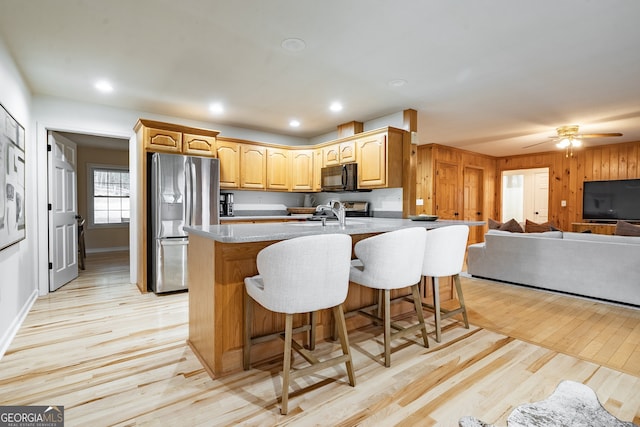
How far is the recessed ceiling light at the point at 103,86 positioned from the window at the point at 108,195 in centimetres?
419

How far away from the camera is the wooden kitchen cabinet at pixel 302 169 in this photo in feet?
18.0

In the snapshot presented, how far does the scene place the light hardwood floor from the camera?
1693 mm

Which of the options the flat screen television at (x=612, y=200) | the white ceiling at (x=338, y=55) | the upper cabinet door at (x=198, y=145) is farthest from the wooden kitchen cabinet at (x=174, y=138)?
the flat screen television at (x=612, y=200)

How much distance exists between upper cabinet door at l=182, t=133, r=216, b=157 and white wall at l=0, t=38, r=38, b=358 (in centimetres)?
159

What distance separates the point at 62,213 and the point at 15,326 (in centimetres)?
192

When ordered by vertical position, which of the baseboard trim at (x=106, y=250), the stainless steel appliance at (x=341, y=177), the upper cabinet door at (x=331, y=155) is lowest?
the baseboard trim at (x=106, y=250)

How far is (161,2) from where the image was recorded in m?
2.04

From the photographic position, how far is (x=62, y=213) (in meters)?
4.19

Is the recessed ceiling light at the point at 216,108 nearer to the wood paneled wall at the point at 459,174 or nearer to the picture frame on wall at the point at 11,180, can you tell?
the picture frame on wall at the point at 11,180

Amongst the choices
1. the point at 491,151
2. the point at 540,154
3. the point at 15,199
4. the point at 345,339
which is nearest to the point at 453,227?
the point at 345,339

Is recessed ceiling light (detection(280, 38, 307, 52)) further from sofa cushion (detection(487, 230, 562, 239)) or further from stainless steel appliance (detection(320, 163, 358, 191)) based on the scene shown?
sofa cushion (detection(487, 230, 562, 239))

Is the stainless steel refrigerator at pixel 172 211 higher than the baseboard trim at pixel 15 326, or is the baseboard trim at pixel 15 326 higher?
the stainless steel refrigerator at pixel 172 211

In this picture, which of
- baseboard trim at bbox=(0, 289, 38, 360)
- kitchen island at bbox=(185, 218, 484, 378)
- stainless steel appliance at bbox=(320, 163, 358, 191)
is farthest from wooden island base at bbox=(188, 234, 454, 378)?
stainless steel appliance at bbox=(320, 163, 358, 191)

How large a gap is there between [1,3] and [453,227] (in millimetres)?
3482
